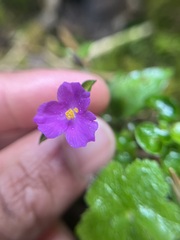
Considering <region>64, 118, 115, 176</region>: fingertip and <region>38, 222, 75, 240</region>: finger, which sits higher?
<region>64, 118, 115, 176</region>: fingertip

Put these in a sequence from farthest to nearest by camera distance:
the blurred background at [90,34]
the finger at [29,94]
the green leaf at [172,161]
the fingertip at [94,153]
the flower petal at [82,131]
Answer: the blurred background at [90,34]
the finger at [29,94]
the fingertip at [94,153]
the green leaf at [172,161]
the flower petal at [82,131]

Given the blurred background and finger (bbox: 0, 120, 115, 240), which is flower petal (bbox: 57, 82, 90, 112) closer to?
finger (bbox: 0, 120, 115, 240)

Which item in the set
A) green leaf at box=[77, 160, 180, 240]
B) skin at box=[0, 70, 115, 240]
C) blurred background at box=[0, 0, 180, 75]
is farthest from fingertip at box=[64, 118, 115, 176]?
blurred background at box=[0, 0, 180, 75]

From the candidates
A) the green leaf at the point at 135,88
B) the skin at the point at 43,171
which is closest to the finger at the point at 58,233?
the skin at the point at 43,171

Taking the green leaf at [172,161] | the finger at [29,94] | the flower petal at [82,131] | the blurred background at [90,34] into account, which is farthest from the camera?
the blurred background at [90,34]

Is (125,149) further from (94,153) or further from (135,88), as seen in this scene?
(135,88)

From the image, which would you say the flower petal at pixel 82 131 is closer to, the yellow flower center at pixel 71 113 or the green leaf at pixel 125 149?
the yellow flower center at pixel 71 113

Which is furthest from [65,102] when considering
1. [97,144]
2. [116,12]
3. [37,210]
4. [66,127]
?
[116,12]
